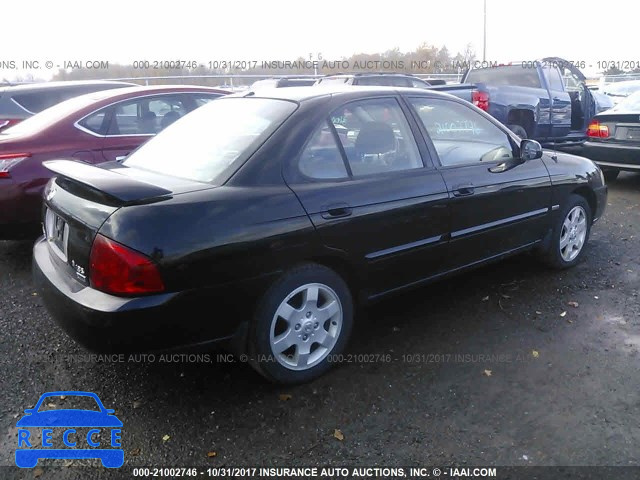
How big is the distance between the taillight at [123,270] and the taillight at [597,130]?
7369mm

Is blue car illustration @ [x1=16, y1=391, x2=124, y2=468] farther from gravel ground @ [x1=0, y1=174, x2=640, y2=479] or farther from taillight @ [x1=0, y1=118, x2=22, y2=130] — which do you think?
taillight @ [x1=0, y1=118, x2=22, y2=130]

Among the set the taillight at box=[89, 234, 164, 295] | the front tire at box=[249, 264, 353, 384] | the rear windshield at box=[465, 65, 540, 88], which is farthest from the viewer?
the rear windshield at box=[465, 65, 540, 88]

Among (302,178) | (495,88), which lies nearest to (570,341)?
(302,178)

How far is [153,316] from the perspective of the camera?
98.2 inches

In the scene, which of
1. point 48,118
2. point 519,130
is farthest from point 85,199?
point 519,130

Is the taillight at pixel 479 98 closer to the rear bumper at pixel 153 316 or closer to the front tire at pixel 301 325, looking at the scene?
the front tire at pixel 301 325

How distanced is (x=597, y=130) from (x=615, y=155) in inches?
21.0

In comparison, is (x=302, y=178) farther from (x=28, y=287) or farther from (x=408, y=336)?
(x=28, y=287)

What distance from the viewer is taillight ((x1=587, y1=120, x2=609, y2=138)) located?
7.79 metres

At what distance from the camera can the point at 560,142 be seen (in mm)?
10547

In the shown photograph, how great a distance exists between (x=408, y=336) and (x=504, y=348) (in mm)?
611

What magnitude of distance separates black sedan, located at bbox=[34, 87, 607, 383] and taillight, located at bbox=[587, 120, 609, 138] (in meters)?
4.40

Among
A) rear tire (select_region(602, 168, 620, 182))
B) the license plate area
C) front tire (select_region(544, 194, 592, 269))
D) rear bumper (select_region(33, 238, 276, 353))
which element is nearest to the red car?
the license plate area

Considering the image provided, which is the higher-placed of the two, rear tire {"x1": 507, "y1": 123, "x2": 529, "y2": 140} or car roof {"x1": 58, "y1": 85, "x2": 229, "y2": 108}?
car roof {"x1": 58, "y1": 85, "x2": 229, "y2": 108}
